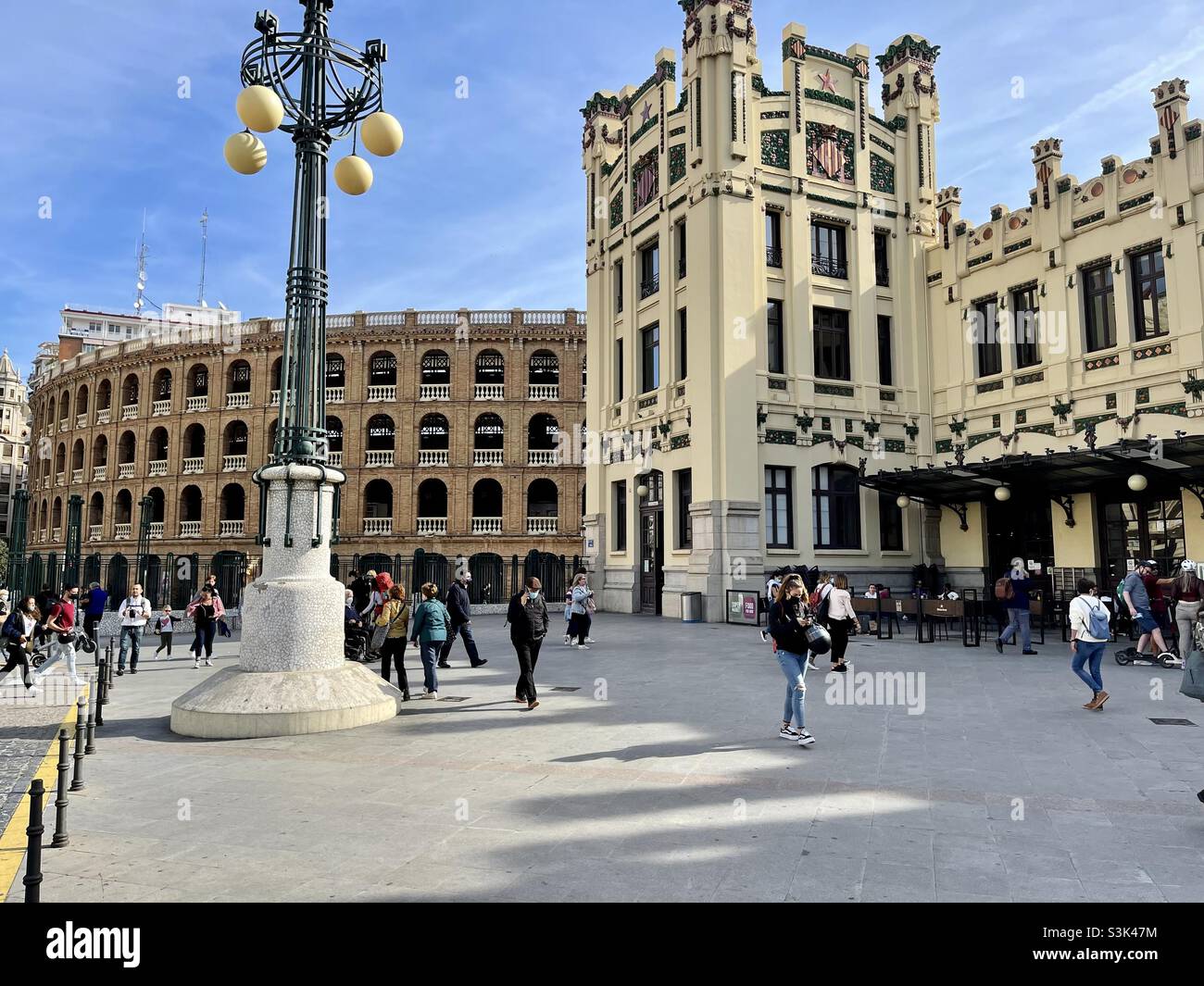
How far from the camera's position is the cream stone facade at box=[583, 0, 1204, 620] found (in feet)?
62.5

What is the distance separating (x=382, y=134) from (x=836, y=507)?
18058 millimetres

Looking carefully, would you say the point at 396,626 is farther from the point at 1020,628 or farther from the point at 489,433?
the point at 489,433

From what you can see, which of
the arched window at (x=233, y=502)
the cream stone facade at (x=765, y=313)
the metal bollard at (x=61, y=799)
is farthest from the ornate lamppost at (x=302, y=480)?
the arched window at (x=233, y=502)

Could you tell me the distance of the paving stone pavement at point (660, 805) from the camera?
4531 millimetres

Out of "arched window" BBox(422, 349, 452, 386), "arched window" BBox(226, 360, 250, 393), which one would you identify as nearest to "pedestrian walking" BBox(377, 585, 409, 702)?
"arched window" BBox(422, 349, 452, 386)

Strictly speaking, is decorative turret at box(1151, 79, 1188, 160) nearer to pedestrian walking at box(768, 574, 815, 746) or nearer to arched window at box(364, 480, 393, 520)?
pedestrian walking at box(768, 574, 815, 746)

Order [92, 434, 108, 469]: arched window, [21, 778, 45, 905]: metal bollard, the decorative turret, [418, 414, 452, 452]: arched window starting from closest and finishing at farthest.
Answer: [21, 778, 45, 905]: metal bollard → the decorative turret → [418, 414, 452, 452]: arched window → [92, 434, 108, 469]: arched window

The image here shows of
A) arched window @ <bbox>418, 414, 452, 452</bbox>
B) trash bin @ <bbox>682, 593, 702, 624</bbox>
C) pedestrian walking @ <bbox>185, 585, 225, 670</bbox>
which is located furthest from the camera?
arched window @ <bbox>418, 414, 452, 452</bbox>

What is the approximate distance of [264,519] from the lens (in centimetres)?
934

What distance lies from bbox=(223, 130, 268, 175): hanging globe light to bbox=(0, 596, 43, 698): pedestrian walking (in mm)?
8802

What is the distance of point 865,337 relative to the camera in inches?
953

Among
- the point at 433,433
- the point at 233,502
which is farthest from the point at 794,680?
the point at 233,502
